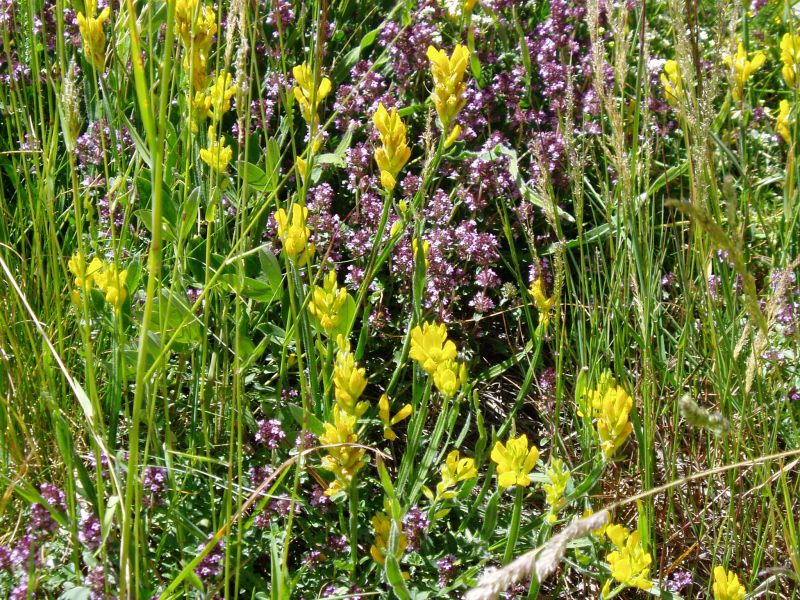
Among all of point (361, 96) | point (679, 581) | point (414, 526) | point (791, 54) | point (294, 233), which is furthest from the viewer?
point (361, 96)

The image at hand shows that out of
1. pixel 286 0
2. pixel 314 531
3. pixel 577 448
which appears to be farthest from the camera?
pixel 286 0

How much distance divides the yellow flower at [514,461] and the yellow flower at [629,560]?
0.67ft

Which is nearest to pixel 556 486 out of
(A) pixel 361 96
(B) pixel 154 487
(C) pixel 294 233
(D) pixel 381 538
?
(D) pixel 381 538

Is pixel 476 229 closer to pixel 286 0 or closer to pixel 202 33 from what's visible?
pixel 286 0

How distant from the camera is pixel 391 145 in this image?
4.63ft

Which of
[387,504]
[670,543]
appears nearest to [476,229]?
[670,543]

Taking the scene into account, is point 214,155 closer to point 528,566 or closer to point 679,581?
point 528,566

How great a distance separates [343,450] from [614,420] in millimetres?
398

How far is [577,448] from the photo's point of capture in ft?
6.62

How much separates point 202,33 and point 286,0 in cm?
116

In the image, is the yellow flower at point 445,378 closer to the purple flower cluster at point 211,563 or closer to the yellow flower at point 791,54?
the purple flower cluster at point 211,563

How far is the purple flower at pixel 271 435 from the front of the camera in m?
1.67

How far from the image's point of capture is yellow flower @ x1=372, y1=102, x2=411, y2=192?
54.6 inches

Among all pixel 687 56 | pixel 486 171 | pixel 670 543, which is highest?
pixel 687 56
